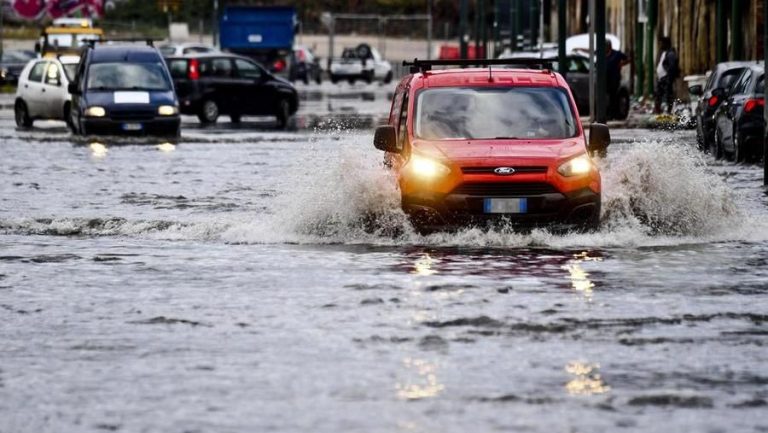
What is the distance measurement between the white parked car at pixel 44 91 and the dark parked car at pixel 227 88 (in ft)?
8.76

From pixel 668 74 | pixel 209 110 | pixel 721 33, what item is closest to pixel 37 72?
pixel 209 110

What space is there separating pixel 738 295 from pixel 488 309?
1.89m

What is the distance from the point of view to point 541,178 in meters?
17.7

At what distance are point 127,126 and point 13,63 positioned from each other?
2049 inches

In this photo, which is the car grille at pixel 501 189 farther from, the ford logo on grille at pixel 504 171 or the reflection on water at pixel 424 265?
the reflection on water at pixel 424 265

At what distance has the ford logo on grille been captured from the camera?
57.9ft

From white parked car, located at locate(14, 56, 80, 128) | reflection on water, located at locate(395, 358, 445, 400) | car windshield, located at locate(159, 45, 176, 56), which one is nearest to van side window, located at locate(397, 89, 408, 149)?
reflection on water, located at locate(395, 358, 445, 400)

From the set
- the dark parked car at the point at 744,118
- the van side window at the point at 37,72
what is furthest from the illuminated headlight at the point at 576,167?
the van side window at the point at 37,72

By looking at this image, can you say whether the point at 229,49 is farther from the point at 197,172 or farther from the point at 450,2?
the point at 450,2

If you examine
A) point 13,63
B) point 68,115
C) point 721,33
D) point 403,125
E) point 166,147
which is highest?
point 721,33

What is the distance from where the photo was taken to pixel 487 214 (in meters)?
17.7

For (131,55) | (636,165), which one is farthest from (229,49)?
(636,165)

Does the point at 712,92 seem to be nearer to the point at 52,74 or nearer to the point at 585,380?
the point at 52,74

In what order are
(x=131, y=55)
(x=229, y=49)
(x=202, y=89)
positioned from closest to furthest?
(x=131, y=55), (x=202, y=89), (x=229, y=49)
